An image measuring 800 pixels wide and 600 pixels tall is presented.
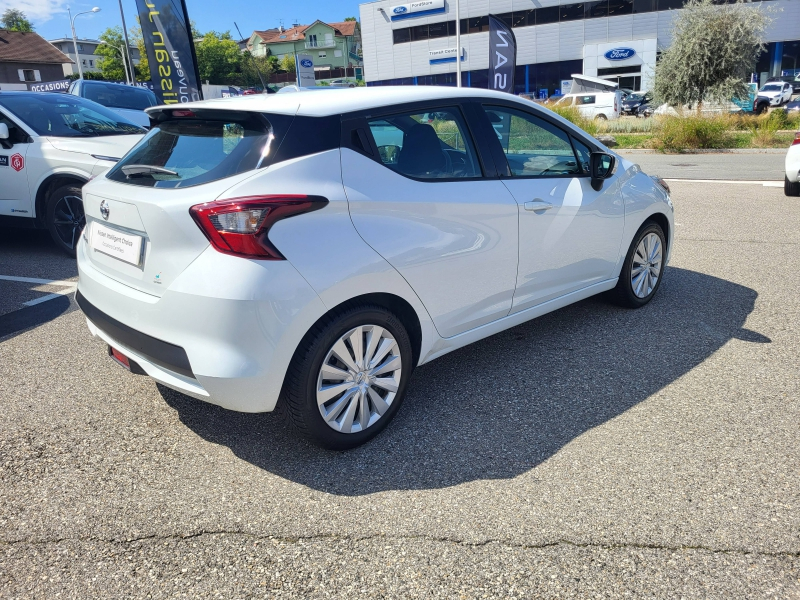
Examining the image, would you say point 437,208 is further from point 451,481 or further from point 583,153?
point 583,153

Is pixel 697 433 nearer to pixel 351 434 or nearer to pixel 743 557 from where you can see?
pixel 743 557

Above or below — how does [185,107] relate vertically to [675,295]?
above

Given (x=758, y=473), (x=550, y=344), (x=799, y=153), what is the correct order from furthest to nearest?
(x=799, y=153)
(x=550, y=344)
(x=758, y=473)

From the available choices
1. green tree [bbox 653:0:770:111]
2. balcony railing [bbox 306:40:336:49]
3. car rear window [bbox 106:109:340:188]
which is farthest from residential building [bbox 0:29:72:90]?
car rear window [bbox 106:109:340:188]

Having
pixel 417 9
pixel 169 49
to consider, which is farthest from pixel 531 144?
pixel 417 9

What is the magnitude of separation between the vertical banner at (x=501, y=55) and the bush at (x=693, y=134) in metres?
4.74

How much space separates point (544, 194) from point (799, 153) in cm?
757

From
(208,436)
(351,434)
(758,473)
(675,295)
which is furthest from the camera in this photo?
(675,295)

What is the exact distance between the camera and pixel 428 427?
131 inches

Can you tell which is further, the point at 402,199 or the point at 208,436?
the point at 208,436

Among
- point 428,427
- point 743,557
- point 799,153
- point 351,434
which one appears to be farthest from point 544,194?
point 799,153

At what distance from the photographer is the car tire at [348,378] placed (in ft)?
9.17

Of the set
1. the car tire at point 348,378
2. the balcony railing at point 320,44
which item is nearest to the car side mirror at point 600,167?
the car tire at point 348,378

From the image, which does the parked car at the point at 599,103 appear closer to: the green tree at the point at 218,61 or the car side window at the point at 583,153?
the car side window at the point at 583,153
